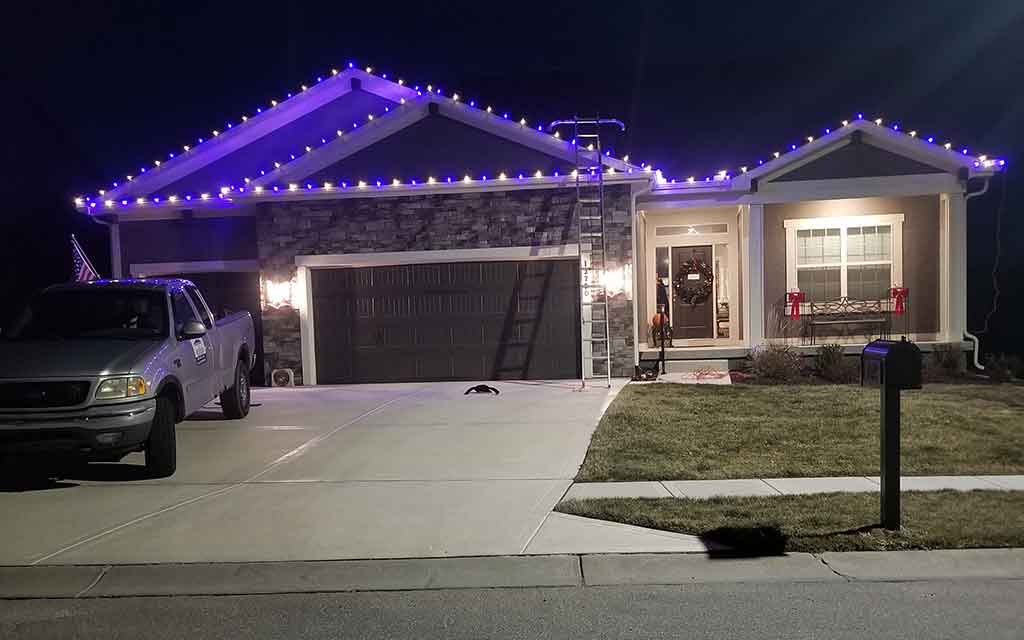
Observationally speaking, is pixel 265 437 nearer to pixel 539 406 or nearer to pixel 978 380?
pixel 539 406

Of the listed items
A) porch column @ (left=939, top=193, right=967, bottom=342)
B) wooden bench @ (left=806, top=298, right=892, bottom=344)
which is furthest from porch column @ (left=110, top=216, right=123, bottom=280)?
porch column @ (left=939, top=193, right=967, bottom=342)

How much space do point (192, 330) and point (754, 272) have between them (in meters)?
10.5

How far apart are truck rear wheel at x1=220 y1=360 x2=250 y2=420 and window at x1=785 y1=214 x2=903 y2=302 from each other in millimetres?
10550

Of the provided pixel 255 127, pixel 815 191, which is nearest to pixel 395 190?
pixel 255 127

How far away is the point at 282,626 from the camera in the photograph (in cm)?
443

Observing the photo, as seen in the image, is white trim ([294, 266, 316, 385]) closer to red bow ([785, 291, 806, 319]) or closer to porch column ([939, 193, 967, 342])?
red bow ([785, 291, 806, 319])

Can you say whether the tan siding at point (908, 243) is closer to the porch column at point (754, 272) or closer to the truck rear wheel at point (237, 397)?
the porch column at point (754, 272)

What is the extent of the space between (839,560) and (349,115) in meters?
14.1

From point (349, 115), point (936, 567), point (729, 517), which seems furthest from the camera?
point (349, 115)

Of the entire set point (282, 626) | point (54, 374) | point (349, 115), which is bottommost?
point (282, 626)

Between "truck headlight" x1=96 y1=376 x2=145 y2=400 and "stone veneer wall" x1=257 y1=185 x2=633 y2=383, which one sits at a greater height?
"stone veneer wall" x1=257 y1=185 x2=633 y2=383

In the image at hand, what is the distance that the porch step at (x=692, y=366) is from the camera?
1429cm

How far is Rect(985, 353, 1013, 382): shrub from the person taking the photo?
41.5ft

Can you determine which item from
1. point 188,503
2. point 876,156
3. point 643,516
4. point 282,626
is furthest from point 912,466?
point 876,156
